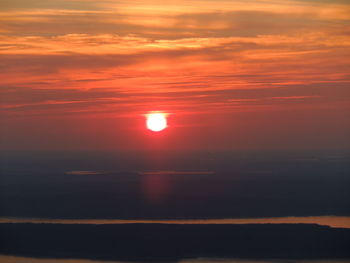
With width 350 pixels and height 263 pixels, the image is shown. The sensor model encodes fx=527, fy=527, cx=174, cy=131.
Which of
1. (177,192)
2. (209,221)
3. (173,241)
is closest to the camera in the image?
(173,241)

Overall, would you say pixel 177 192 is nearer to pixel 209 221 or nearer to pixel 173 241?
pixel 209 221

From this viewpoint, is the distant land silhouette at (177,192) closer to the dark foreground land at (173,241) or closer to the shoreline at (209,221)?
the shoreline at (209,221)

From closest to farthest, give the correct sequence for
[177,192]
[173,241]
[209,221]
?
[173,241]
[209,221]
[177,192]

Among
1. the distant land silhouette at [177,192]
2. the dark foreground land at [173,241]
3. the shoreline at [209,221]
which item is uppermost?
the distant land silhouette at [177,192]

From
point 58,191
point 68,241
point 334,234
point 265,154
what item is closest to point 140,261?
point 68,241

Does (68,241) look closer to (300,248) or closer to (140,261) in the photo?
(140,261)

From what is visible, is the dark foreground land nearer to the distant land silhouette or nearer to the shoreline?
the shoreline

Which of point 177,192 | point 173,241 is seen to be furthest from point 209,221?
point 177,192

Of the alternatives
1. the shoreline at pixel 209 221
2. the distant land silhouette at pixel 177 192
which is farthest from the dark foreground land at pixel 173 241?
the distant land silhouette at pixel 177 192

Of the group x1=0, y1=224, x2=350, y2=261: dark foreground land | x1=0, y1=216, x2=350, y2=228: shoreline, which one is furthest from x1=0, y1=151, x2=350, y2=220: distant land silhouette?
x1=0, y1=224, x2=350, y2=261: dark foreground land

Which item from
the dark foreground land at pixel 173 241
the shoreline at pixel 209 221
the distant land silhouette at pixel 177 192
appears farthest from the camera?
the distant land silhouette at pixel 177 192
